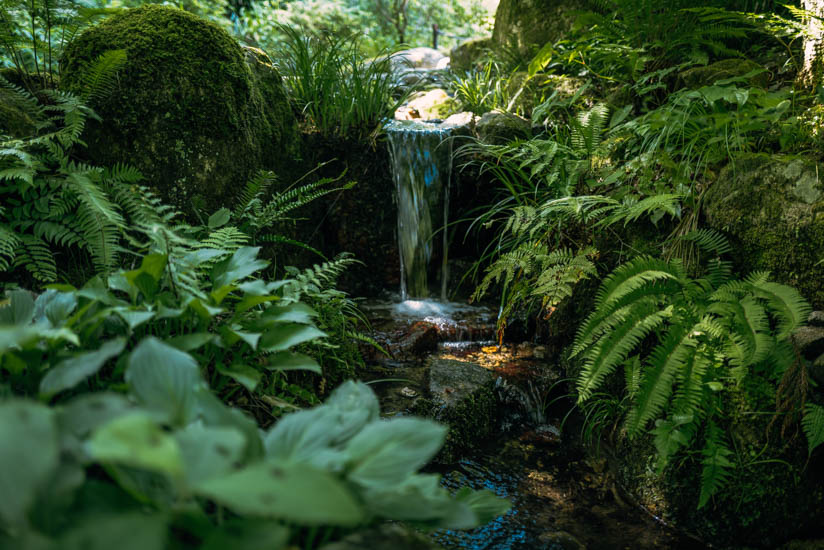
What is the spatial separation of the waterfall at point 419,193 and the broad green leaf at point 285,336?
311 cm

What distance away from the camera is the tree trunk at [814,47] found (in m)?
2.60

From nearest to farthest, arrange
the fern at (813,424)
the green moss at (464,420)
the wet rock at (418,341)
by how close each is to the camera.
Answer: the fern at (813,424) → the green moss at (464,420) → the wet rock at (418,341)

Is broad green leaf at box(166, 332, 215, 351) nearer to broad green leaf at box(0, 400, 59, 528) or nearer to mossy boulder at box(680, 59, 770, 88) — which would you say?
broad green leaf at box(0, 400, 59, 528)

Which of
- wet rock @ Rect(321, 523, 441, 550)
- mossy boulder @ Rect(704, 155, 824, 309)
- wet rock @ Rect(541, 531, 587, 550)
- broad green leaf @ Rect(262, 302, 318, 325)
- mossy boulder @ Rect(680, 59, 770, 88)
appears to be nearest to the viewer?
wet rock @ Rect(321, 523, 441, 550)

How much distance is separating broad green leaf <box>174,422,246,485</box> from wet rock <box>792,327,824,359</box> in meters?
2.19

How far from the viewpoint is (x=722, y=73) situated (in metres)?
3.23

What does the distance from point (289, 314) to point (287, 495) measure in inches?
43.7

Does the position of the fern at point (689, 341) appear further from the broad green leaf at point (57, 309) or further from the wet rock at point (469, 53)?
the wet rock at point (469, 53)

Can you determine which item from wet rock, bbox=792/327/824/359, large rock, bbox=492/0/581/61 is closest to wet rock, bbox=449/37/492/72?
large rock, bbox=492/0/581/61

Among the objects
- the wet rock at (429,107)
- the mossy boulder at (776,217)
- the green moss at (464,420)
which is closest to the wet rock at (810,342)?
the mossy boulder at (776,217)

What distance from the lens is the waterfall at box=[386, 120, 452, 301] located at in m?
4.57

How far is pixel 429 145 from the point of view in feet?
15.0

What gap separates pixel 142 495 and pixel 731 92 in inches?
124

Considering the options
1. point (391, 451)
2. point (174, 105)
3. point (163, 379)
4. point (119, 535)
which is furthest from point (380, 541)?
point (174, 105)
